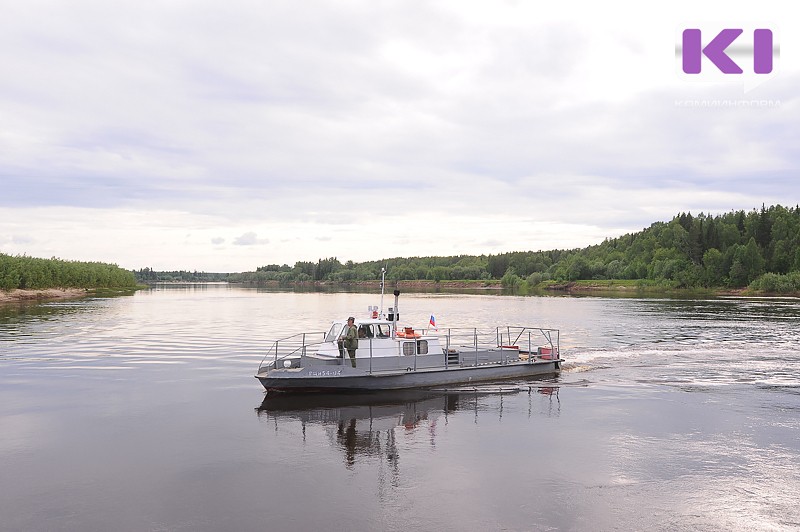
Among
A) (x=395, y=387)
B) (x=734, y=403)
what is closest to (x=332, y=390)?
(x=395, y=387)

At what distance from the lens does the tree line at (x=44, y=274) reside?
126875mm

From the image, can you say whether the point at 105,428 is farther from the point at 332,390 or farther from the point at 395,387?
the point at 395,387

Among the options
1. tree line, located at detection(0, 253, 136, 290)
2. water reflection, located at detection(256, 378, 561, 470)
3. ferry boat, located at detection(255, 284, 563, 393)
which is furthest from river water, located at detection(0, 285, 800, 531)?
tree line, located at detection(0, 253, 136, 290)

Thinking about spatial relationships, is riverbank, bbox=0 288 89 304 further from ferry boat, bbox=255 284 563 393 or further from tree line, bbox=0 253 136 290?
ferry boat, bbox=255 284 563 393

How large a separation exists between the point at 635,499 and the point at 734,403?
16.3m

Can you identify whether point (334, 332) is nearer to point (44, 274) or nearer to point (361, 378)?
point (361, 378)

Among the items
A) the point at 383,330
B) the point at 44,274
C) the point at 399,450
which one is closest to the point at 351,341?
the point at 383,330

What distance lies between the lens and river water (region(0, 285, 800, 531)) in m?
16.6

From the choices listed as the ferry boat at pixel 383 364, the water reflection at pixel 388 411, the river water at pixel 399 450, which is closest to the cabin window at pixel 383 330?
the ferry boat at pixel 383 364

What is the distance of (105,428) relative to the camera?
25156 millimetres

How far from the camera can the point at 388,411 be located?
28766 millimetres

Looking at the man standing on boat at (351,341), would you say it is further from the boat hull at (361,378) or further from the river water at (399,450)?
the river water at (399,450)

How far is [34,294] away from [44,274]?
565 inches

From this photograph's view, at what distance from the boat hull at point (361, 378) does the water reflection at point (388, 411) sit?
0.50 metres
